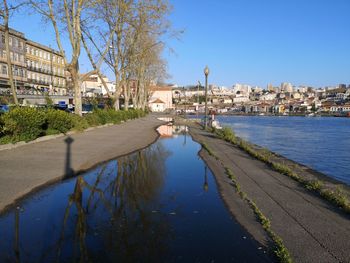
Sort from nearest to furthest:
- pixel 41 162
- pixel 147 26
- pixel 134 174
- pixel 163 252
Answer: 1. pixel 163 252
2. pixel 134 174
3. pixel 41 162
4. pixel 147 26

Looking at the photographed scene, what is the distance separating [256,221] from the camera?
254 inches

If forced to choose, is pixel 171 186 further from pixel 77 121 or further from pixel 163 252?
pixel 77 121

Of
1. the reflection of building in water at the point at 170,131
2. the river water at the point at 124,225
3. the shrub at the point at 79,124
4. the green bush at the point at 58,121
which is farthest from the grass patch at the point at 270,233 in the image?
the reflection of building in water at the point at 170,131

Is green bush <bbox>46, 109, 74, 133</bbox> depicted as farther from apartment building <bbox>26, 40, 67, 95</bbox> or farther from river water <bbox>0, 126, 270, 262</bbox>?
apartment building <bbox>26, 40, 67, 95</bbox>

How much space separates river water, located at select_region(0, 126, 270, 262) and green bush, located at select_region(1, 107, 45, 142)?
559 cm

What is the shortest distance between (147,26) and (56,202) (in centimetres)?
3275

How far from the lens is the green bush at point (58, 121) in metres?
18.5

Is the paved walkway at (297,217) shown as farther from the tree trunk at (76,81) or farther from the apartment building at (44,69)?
the apartment building at (44,69)

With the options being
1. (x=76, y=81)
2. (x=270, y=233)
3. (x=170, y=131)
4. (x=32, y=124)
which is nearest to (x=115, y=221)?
(x=270, y=233)

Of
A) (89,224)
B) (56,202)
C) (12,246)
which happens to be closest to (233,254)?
(89,224)

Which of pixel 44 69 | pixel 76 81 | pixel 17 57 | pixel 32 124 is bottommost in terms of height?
pixel 32 124

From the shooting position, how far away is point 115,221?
6.17m

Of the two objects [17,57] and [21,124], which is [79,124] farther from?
[17,57]

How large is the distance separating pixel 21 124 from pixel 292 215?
37.8 feet
